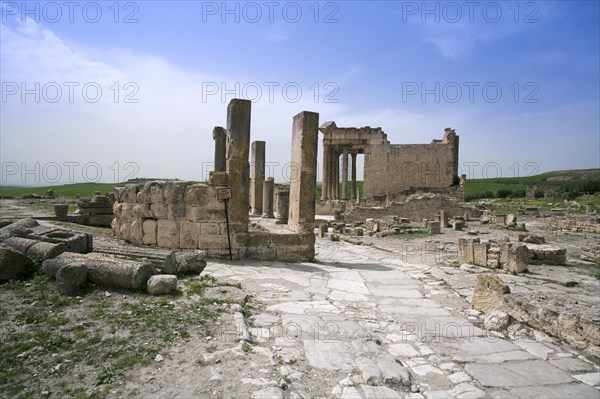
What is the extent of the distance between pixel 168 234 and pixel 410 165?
96.2 ft

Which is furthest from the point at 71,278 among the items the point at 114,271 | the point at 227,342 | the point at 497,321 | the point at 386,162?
the point at 386,162

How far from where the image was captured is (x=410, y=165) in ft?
113

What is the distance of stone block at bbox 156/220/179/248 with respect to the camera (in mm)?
8578

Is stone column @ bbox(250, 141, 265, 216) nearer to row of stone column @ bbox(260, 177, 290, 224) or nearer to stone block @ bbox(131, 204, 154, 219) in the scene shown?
row of stone column @ bbox(260, 177, 290, 224)

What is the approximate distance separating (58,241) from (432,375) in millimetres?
6402

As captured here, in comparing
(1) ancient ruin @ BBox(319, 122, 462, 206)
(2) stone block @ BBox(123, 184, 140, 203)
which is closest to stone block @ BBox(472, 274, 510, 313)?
(2) stone block @ BBox(123, 184, 140, 203)

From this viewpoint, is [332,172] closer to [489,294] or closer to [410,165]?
[410,165]

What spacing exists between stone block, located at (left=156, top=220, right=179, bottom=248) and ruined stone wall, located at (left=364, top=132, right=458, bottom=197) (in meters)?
27.1

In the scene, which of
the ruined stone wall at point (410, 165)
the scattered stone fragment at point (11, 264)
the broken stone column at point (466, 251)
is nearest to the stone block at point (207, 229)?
the scattered stone fragment at point (11, 264)

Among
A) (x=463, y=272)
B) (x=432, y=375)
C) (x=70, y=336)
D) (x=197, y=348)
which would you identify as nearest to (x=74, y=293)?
(x=70, y=336)

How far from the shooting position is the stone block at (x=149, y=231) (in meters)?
8.78

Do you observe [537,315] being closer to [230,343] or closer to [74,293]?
[230,343]

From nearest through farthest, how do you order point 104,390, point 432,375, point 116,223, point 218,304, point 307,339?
point 104,390, point 432,375, point 307,339, point 218,304, point 116,223

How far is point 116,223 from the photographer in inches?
399
